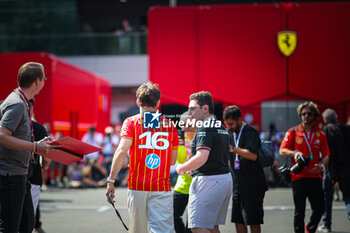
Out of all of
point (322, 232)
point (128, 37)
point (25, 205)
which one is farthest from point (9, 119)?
point (128, 37)

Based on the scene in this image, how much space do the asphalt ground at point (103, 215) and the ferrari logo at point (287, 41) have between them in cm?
217

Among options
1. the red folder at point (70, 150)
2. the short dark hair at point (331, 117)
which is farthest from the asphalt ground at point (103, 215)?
the red folder at point (70, 150)

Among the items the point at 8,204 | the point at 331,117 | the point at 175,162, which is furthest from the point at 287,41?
the point at 8,204

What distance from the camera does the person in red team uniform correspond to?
471cm

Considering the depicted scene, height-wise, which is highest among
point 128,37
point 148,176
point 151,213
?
point 128,37

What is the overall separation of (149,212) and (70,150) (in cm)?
92

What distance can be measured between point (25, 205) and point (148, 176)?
1155 mm

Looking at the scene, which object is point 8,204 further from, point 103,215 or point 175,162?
point 103,215

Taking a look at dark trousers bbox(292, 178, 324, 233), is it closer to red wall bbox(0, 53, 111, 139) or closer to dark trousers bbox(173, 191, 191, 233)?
dark trousers bbox(173, 191, 191, 233)

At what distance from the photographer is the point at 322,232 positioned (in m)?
7.70

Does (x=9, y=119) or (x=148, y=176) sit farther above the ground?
(x=9, y=119)

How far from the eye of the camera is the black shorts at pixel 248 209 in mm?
6062

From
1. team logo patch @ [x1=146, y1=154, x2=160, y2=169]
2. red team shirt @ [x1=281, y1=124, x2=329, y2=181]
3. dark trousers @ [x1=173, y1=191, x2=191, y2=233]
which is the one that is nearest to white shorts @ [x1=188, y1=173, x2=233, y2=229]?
team logo patch @ [x1=146, y1=154, x2=160, y2=169]

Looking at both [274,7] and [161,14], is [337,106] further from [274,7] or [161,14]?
[161,14]
